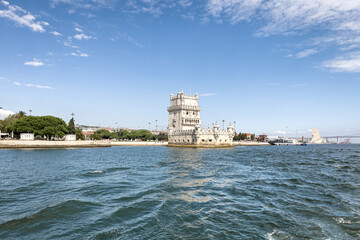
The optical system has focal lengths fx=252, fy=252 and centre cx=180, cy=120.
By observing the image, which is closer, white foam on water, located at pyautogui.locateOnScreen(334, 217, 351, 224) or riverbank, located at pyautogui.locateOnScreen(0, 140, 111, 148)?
white foam on water, located at pyautogui.locateOnScreen(334, 217, 351, 224)

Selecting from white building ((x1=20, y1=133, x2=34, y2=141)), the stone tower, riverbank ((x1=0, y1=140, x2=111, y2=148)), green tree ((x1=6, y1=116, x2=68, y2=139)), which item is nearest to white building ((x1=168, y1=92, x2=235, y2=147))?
the stone tower

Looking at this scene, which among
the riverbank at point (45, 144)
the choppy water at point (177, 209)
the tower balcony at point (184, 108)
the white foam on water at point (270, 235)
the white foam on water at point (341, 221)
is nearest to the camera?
the white foam on water at point (270, 235)

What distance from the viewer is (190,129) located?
78250 mm

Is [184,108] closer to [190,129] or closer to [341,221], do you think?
[190,129]

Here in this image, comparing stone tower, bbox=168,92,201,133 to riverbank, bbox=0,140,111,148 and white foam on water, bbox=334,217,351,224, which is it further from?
white foam on water, bbox=334,217,351,224

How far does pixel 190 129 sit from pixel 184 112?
24.1ft

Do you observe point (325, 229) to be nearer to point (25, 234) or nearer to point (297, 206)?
point (297, 206)

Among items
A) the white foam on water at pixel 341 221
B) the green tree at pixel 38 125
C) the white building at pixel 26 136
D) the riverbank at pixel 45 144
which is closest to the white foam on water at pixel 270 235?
the white foam on water at pixel 341 221

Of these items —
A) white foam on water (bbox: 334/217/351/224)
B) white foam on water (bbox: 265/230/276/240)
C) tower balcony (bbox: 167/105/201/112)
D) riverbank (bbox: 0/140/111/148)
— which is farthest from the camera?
tower balcony (bbox: 167/105/201/112)

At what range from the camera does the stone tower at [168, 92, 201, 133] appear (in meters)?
82.3

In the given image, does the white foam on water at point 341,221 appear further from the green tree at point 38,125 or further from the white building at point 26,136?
the white building at point 26,136

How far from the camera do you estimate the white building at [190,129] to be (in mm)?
72075

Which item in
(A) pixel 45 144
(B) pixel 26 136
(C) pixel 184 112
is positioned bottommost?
(A) pixel 45 144

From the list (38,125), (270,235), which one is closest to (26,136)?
(38,125)
